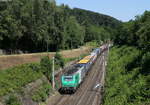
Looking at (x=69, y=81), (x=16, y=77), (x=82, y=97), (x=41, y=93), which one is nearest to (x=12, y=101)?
(x=16, y=77)

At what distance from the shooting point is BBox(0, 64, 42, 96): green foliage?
27.2 meters

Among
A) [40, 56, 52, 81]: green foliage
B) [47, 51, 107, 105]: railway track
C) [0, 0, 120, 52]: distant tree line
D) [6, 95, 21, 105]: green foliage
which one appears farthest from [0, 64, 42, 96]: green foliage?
[0, 0, 120, 52]: distant tree line

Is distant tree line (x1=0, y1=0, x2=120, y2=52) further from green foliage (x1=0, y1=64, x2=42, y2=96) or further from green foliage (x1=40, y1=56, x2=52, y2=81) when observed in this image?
green foliage (x1=0, y1=64, x2=42, y2=96)

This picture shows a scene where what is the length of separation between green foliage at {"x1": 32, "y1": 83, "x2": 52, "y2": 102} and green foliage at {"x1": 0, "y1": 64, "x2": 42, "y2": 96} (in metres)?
1.98

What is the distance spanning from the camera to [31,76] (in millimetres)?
34625

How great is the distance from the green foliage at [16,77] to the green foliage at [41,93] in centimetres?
198

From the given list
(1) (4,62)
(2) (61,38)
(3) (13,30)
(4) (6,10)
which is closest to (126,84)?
(1) (4,62)

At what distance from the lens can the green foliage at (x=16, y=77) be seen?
2720 centimetres

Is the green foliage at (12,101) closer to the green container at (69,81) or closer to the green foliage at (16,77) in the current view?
the green foliage at (16,77)

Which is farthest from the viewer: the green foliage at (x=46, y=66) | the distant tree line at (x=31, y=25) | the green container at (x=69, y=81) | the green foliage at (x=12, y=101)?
the distant tree line at (x=31, y=25)

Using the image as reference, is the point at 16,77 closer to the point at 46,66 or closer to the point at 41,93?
the point at 41,93

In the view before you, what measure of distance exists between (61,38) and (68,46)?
23.8 metres

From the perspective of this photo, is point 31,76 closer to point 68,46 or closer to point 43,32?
point 43,32

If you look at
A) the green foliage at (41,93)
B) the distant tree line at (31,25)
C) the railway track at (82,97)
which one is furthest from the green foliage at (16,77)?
the distant tree line at (31,25)
